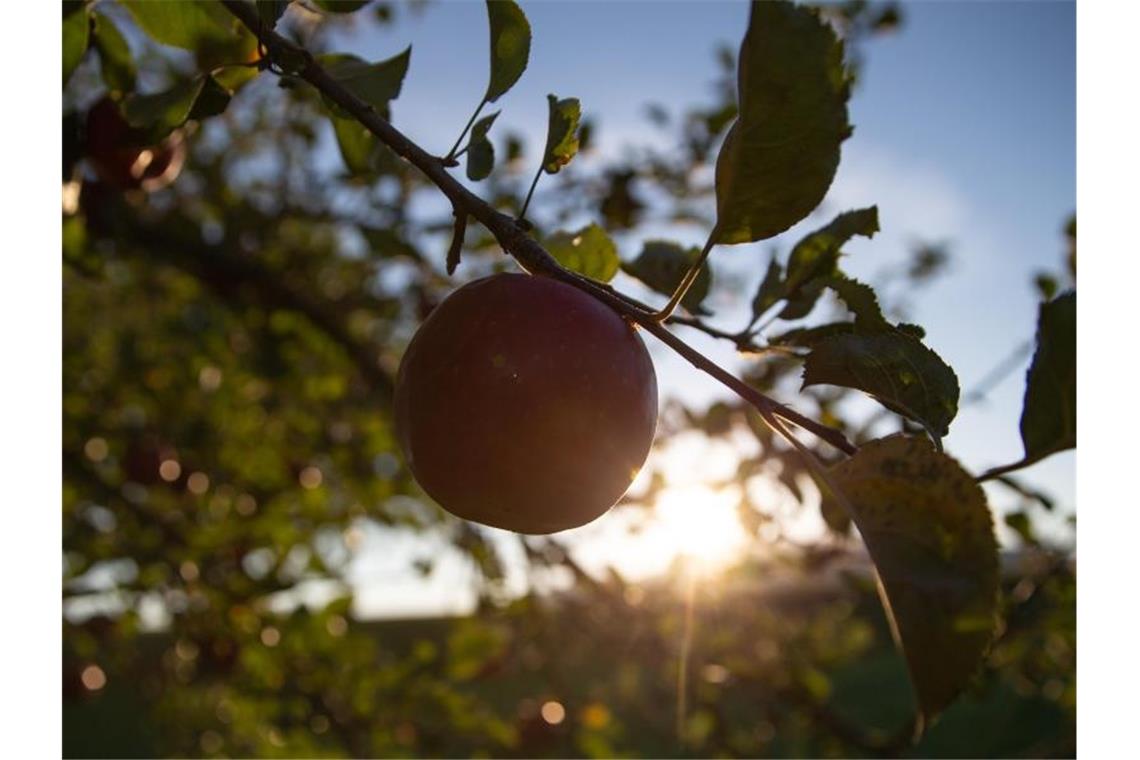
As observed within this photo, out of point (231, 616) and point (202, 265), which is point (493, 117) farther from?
point (202, 265)

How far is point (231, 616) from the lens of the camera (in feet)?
6.87

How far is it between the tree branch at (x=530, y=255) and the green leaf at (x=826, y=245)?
8.0 inches

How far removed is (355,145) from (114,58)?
32cm

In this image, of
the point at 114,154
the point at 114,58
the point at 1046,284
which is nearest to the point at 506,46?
the point at 114,58

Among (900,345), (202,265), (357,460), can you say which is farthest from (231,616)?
(900,345)

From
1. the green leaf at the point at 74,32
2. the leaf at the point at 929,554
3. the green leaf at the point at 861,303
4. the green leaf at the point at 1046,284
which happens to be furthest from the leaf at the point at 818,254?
the green leaf at the point at 1046,284

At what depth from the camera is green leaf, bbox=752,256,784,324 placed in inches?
30.8

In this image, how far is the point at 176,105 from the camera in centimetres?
88

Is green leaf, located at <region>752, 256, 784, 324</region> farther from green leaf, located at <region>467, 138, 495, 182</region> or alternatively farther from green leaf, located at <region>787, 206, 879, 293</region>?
green leaf, located at <region>467, 138, 495, 182</region>

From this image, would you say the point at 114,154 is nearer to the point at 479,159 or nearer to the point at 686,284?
the point at 479,159

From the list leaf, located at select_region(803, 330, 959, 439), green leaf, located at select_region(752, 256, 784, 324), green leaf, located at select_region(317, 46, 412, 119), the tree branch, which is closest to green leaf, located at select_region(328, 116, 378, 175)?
green leaf, located at select_region(317, 46, 412, 119)

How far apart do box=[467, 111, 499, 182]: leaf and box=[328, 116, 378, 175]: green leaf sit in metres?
0.22

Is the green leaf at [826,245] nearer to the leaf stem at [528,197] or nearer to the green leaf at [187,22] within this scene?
the leaf stem at [528,197]

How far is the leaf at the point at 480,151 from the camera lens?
0.74 m
